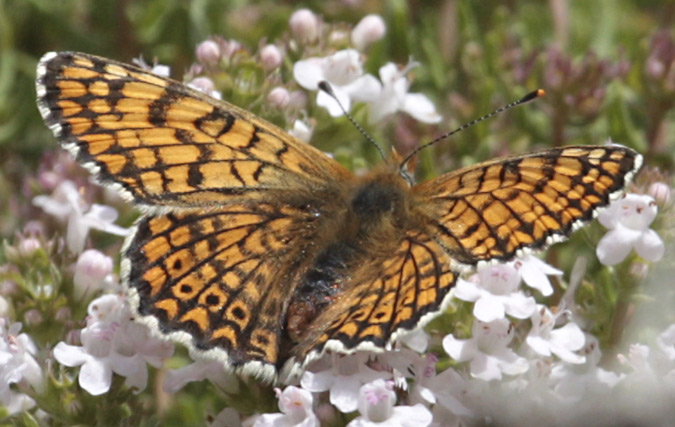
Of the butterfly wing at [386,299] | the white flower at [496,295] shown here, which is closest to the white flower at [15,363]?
the butterfly wing at [386,299]

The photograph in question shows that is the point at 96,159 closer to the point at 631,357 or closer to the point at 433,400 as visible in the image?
Result: the point at 433,400

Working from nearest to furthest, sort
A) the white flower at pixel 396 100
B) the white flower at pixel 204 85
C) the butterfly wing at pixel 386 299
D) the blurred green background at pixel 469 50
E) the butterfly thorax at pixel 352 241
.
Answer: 1. the butterfly wing at pixel 386 299
2. the butterfly thorax at pixel 352 241
3. the white flower at pixel 204 85
4. the white flower at pixel 396 100
5. the blurred green background at pixel 469 50

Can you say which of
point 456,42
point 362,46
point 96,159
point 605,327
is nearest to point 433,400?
point 605,327

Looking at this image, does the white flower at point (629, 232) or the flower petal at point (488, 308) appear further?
the white flower at point (629, 232)

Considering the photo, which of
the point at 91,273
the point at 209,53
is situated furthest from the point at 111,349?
the point at 209,53

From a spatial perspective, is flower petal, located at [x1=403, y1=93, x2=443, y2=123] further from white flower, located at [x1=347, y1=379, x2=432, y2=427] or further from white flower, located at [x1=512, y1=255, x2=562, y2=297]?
white flower, located at [x1=347, y1=379, x2=432, y2=427]

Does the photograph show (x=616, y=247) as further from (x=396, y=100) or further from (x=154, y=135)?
(x=154, y=135)

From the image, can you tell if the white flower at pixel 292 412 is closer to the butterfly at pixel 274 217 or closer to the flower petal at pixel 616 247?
the butterfly at pixel 274 217
